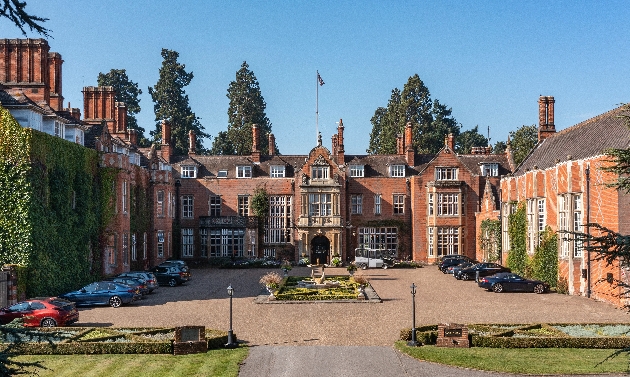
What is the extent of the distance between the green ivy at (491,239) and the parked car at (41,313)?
34687 millimetres

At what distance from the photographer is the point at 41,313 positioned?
26.5 meters

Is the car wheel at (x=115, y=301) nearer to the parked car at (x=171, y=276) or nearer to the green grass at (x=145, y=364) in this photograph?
the parked car at (x=171, y=276)

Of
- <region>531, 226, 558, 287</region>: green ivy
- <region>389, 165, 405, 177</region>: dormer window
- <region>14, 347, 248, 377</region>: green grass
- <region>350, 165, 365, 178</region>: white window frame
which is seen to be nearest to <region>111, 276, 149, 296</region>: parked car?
<region>14, 347, 248, 377</region>: green grass

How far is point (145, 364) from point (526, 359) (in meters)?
A: 11.2

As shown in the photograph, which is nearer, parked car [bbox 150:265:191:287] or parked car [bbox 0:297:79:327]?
parked car [bbox 0:297:79:327]

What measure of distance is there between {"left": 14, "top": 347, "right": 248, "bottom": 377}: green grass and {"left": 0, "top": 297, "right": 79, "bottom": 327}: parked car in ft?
18.3

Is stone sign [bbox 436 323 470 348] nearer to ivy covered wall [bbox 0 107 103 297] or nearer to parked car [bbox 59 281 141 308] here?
parked car [bbox 59 281 141 308]

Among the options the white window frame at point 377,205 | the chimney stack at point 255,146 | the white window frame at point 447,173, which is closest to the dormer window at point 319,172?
the white window frame at point 377,205

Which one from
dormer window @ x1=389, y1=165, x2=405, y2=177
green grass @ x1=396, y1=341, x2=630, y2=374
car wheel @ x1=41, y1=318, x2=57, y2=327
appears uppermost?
dormer window @ x1=389, y1=165, x2=405, y2=177

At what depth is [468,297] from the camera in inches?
1416

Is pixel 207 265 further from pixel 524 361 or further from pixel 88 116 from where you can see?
pixel 524 361

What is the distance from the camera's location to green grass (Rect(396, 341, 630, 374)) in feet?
61.8

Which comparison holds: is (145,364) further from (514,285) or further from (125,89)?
(125,89)

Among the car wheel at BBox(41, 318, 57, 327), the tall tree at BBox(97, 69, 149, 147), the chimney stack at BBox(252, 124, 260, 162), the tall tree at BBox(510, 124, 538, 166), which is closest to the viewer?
the car wheel at BBox(41, 318, 57, 327)
